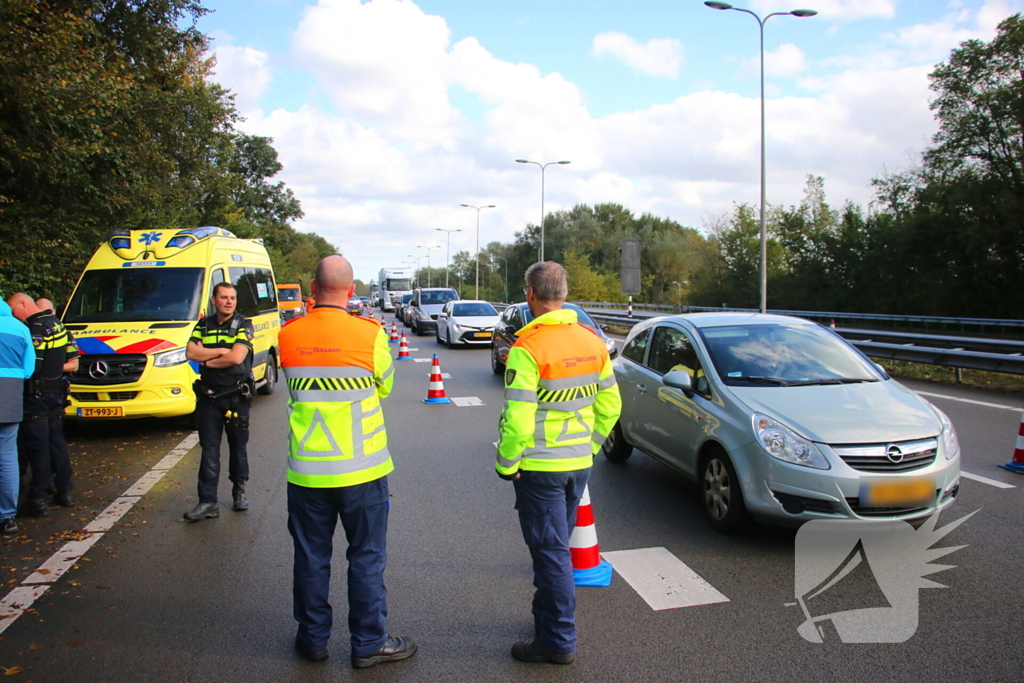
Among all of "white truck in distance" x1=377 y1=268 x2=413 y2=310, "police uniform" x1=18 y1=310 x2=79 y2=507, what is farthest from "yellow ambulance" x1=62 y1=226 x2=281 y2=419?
"white truck in distance" x1=377 y1=268 x2=413 y2=310

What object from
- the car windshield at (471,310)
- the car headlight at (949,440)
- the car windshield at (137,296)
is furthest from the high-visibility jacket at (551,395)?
the car windshield at (471,310)

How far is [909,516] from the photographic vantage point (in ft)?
15.6

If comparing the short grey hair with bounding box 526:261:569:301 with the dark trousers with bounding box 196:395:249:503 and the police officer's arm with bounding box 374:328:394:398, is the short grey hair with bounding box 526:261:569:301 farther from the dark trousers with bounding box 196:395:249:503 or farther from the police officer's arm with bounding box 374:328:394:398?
the dark trousers with bounding box 196:395:249:503

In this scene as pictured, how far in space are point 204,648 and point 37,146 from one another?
507 inches

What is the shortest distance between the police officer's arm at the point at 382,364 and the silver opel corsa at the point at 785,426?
2.69 m

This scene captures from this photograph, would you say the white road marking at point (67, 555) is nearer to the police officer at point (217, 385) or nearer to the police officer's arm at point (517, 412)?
the police officer at point (217, 385)

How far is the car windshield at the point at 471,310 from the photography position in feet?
78.0

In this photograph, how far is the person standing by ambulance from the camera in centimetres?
345

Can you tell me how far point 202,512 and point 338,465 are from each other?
303 cm

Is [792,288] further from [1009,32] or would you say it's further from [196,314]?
[196,314]

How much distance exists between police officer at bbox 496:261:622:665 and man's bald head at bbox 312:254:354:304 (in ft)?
2.69

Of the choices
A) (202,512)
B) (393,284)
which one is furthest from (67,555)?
(393,284)

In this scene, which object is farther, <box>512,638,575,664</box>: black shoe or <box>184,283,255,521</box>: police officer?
<box>184,283,255,521</box>: police officer

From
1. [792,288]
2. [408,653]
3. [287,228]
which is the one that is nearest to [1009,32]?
[792,288]
